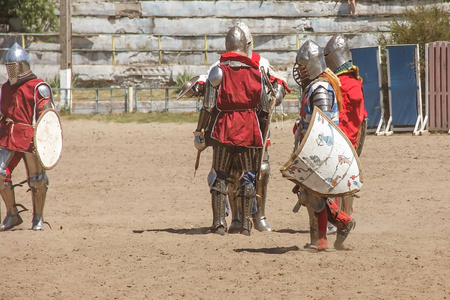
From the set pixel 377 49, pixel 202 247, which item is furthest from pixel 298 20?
pixel 202 247

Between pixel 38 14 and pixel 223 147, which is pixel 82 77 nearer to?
pixel 38 14

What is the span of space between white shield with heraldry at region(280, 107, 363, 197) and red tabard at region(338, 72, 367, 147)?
4.14 feet

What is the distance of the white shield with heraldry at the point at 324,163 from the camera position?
21.0ft

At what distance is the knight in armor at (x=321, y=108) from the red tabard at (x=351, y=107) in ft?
2.36

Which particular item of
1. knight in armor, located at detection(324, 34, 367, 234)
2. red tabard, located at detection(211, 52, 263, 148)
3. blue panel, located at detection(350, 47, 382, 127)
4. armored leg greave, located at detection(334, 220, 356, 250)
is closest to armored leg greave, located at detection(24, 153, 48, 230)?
red tabard, located at detection(211, 52, 263, 148)

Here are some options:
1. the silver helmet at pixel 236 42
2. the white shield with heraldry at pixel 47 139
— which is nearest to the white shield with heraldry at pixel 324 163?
the silver helmet at pixel 236 42

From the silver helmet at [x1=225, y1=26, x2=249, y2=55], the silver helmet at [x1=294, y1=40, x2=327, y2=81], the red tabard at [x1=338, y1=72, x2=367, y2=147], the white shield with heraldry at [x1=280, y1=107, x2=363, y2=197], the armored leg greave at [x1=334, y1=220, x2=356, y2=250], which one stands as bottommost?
the armored leg greave at [x1=334, y1=220, x2=356, y2=250]

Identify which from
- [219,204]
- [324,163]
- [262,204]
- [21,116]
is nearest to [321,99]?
[324,163]

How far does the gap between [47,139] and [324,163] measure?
10.3ft

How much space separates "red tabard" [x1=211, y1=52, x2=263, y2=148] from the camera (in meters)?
7.84

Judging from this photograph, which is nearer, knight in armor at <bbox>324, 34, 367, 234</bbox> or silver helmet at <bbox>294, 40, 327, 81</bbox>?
silver helmet at <bbox>294, 40, 327, 81</bbox>

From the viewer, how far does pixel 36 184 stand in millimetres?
8500

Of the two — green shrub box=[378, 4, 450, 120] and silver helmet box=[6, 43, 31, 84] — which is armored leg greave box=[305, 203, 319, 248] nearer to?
silver helmet box=[6, 43, 31, 84]

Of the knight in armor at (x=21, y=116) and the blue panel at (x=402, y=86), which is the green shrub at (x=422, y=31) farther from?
the knight in armor at (x=21, y=116)
